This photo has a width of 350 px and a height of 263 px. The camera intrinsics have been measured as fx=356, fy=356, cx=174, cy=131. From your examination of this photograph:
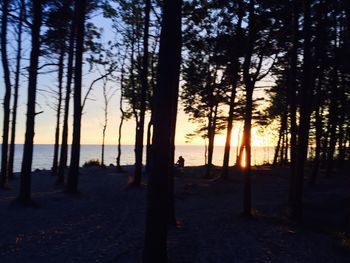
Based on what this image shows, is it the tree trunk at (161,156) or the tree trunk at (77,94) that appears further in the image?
the tree trunk at (77,94)

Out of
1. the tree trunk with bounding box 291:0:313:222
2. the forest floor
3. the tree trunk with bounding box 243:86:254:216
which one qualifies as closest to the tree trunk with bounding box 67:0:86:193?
the forest floor

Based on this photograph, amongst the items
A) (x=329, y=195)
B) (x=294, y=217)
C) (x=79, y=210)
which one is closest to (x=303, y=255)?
(x=294, y=217)

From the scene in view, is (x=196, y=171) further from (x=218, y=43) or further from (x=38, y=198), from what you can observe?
(x=38, y=198)

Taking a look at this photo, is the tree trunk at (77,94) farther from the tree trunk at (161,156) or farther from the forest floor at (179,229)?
the tree trunk at (161,156)

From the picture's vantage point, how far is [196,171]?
31.5 metres

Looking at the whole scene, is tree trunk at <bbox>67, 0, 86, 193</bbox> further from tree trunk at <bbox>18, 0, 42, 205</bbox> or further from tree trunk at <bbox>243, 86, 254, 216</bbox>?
tree trunk at <bbox>243, 86, 254, 216</bbox>

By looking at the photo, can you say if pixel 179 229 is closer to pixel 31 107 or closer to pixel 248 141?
pixel 248 141

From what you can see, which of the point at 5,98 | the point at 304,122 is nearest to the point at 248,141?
the point at 304,122

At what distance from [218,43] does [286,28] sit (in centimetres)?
360

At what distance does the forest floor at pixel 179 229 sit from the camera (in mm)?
8242

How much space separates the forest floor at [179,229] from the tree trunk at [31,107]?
2.13 feet

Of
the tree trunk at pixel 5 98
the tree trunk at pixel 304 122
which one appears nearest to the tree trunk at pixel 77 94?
the tree trunk at pixel 5 98

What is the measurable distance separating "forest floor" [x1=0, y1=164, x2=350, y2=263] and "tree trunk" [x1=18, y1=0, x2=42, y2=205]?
65 cm

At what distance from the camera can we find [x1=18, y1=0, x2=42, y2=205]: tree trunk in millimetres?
13141
